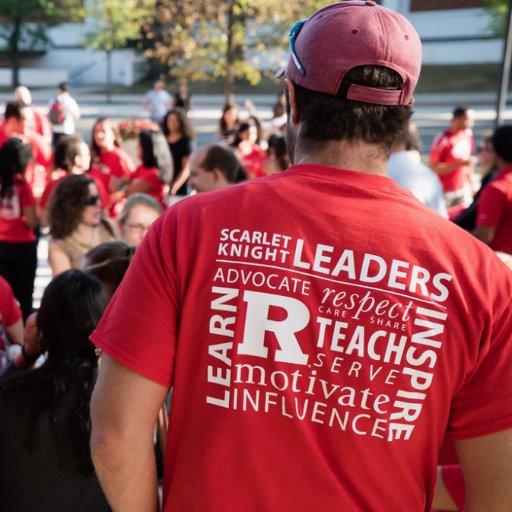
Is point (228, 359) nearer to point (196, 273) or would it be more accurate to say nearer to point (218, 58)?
point (196, 273)

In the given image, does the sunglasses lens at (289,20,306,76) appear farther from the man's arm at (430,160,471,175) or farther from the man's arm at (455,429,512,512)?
the man's arm at (430,160,471,175)

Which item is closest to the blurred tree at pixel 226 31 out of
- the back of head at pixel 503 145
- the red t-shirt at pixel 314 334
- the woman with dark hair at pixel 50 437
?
the back of head at pixel 503 145

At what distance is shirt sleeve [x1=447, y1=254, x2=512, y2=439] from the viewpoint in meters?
1.37

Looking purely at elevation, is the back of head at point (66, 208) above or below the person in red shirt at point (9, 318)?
above

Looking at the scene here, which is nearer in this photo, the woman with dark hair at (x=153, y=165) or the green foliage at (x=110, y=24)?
the woman with dark hair at (x=153, y=165)

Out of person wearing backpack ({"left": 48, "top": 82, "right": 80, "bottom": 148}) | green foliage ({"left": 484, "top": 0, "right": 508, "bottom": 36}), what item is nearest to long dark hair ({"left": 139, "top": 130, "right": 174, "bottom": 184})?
person wearing backpack ({"left": 48, "top": 82, "right": 80, "bottom": 148})

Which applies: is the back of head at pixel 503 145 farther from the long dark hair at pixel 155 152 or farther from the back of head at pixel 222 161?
the long dark hair at pixel 155 152

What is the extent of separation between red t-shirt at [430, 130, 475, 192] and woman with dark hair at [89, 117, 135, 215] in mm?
3872

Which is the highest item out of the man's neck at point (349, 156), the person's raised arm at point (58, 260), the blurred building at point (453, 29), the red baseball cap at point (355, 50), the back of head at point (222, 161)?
the blurred building at point (453, 29)

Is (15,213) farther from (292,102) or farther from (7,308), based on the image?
(292,102)

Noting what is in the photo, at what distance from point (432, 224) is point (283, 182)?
290mm

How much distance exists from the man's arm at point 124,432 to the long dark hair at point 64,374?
31.6 inches

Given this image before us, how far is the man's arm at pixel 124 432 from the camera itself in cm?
141

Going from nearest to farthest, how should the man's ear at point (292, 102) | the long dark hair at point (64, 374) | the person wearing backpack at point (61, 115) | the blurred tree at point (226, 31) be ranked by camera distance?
the man's ear at point (292, 102)
the long dark hair at point (64, 374)
the person wearing backpack at point (61, 115)
the blurred tree at point (226, 31)
